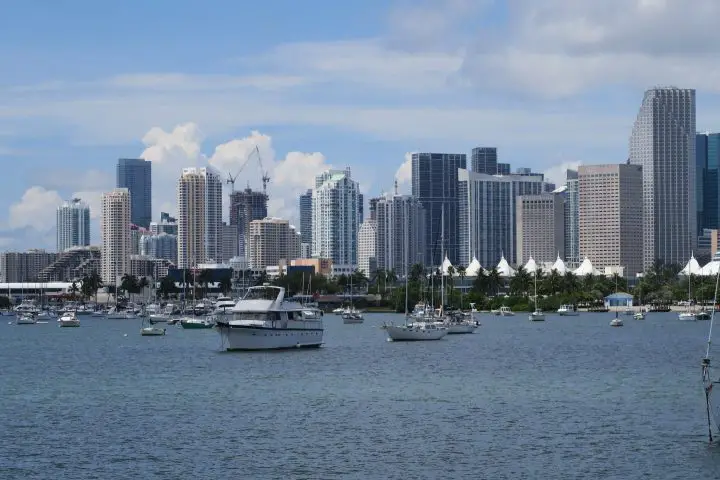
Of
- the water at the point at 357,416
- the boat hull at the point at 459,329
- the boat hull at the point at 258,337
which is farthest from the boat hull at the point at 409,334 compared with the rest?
the boat hull at the point at 258,337

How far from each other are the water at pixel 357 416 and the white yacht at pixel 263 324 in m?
1.89

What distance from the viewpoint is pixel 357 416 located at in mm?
76688

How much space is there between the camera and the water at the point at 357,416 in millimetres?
59781

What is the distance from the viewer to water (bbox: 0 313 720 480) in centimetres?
5978

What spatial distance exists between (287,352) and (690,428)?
65.1 m

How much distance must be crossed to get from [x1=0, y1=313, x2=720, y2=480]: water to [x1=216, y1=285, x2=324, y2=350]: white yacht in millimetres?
1891

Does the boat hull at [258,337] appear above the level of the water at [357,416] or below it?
above

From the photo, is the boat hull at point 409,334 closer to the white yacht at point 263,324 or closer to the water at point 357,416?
the water at point 357,416

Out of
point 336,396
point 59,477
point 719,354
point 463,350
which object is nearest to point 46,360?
point 463,350

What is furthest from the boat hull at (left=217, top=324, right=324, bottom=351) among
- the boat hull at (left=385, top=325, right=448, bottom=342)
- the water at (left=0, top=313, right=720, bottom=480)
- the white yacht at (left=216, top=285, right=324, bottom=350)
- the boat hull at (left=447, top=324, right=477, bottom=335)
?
the boat hull at (left=447, top=324, right=477, bottom=335)

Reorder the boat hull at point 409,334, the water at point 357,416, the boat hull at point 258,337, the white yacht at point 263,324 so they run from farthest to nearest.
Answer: the boat hull at point 409,334
the boat hull at point 258,337
the white yacht at point 263,324
the water at point 357,416

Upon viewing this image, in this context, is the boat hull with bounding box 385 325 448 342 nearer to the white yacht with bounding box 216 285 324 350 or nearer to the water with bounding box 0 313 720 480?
the water with bounding box 0 313 720 480

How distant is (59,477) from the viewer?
189 ft

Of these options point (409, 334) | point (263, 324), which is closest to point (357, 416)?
point (263, 324)
